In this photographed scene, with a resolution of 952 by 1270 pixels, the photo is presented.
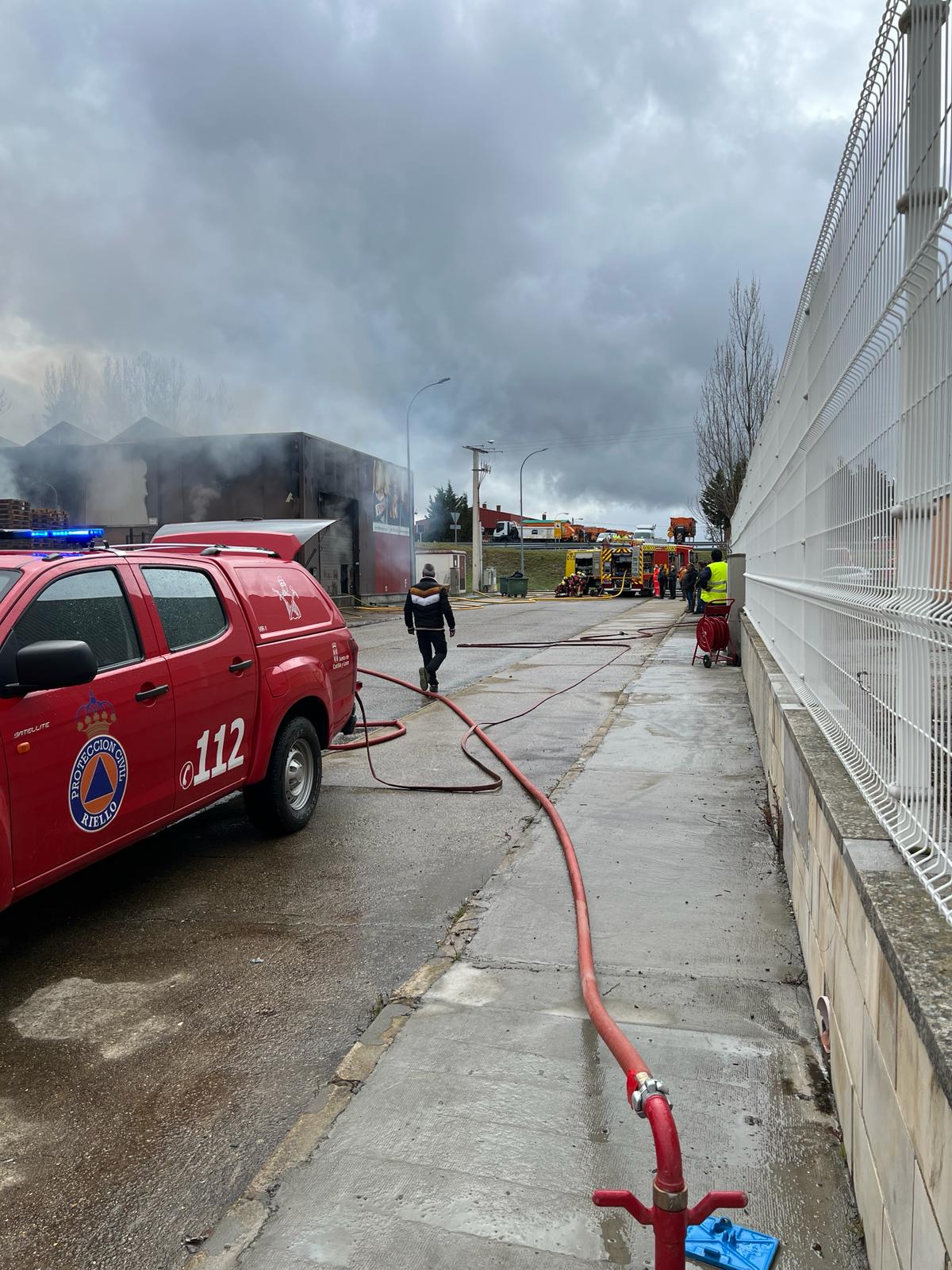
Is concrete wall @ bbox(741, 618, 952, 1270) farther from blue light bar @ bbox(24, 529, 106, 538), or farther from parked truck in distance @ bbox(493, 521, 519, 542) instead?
parked truck in distance @ bbox(493, 521, 519, 542)

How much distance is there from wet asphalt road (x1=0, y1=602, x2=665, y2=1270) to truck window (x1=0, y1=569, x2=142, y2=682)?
4.21ft

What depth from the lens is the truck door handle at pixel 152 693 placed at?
430 cm

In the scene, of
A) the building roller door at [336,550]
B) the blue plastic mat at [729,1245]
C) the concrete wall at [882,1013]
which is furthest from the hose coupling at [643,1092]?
the building roller door at [336,550]

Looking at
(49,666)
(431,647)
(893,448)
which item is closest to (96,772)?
(49,666)

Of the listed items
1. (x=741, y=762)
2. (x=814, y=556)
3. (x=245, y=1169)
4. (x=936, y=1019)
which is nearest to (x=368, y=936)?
(x=245, y=1169)

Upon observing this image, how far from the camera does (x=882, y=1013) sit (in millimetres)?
2068

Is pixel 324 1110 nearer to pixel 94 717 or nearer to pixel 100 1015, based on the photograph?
pixel 100 1015

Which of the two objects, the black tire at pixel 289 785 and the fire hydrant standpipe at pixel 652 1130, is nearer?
the fire hydrant standpipe at pixel 652 1130

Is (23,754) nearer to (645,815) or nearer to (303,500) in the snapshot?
(645,815)

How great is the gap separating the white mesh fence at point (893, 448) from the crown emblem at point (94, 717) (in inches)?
114

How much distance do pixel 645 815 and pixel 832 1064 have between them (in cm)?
321

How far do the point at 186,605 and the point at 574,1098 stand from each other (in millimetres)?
3175

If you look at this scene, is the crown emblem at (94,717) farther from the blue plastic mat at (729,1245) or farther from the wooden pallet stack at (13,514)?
the wooden pallet stack at (13,514)

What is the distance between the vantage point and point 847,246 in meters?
3.41
